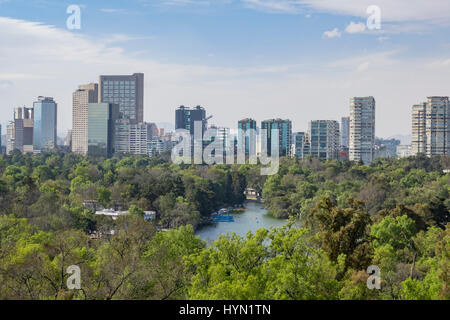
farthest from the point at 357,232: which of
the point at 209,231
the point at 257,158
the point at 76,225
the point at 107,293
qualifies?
the point at 257,158

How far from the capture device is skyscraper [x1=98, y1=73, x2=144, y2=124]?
50.1 m

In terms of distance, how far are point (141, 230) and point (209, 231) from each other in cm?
676

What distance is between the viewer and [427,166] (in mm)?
27688

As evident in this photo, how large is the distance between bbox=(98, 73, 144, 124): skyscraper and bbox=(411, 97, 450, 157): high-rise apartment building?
24970 mm

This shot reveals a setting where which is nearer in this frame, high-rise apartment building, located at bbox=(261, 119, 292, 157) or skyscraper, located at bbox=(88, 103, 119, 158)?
high-rise apartment building, located at bbox=(261, 119, 292, 157)

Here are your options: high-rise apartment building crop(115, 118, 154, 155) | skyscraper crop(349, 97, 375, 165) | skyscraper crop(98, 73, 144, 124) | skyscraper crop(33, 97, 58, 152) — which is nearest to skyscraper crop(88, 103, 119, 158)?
high-rise apartment building crop(115, 118, 154, 155)

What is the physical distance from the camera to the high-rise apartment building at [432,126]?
1288 inches

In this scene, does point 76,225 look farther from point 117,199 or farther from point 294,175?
point 294,175

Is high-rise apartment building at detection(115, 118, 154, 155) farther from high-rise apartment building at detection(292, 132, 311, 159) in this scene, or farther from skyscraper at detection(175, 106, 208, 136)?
high-rise apartment building at detection(292, 132, 311, 159)

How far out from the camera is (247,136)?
37.8 meters

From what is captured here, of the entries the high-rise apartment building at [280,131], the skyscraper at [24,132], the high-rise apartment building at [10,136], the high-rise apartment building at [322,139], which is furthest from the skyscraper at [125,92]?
the high-rise apartment building at [322,139]

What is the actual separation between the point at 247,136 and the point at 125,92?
1674cm

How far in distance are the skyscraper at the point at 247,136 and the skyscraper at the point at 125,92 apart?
1423 cm
